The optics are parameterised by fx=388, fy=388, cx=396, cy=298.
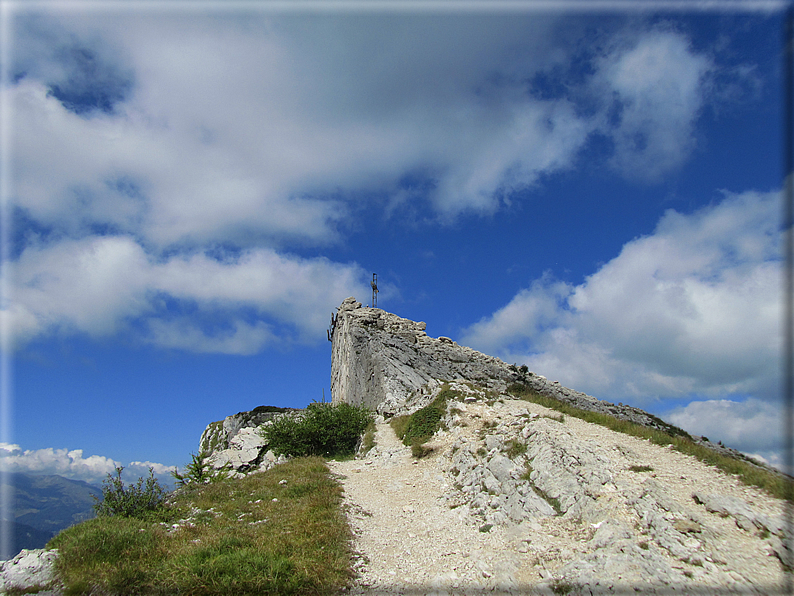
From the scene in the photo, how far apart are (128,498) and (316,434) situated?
39.4ft

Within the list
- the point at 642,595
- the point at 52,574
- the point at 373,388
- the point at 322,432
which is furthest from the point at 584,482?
the point at 373,388

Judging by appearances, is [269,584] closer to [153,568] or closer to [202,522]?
[153,568]

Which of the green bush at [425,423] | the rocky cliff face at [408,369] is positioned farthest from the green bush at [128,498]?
the rocky cliff face at [408,369]

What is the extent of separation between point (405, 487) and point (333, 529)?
5985 mm

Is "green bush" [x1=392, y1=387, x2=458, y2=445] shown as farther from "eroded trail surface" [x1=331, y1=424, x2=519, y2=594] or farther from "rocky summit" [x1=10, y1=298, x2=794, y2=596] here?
"eroded trail surface" [x1=331, y1=424, x2=519, y2=594]

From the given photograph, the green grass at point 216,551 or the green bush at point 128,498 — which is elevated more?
the green bush at point 128,498

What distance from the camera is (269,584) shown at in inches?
281

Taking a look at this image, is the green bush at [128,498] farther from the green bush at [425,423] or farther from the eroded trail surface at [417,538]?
the green bush at [425,423]

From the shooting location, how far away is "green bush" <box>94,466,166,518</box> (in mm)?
11734

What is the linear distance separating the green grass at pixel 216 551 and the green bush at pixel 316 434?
9.80m

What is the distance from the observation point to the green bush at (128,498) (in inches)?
462

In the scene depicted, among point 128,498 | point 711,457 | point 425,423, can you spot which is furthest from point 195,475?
point 711,457

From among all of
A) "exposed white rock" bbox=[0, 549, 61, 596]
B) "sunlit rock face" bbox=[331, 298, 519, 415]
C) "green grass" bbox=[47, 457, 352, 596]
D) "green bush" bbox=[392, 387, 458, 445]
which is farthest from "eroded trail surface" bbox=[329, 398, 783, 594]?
"sunlit rock face" bbox=[331, 298, 519, 415]

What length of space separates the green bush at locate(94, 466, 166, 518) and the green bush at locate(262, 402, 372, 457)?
10534mm
